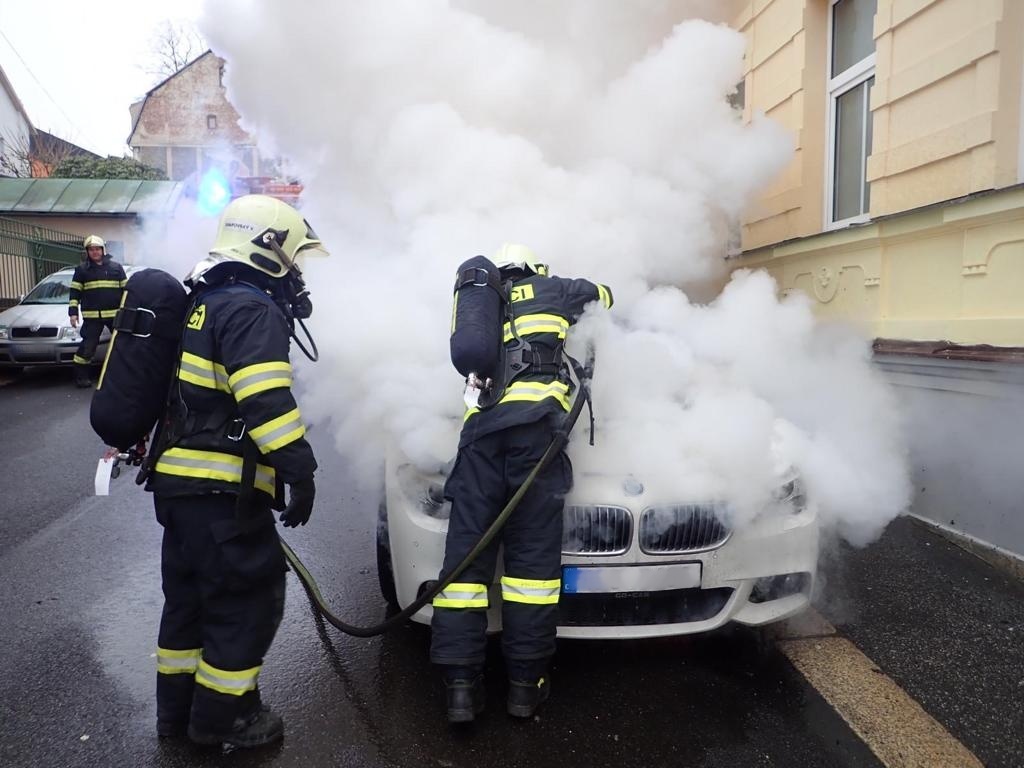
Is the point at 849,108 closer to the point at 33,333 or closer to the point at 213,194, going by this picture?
the point at 213,194

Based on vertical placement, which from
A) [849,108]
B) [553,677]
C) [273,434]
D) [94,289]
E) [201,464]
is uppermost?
[849,108]

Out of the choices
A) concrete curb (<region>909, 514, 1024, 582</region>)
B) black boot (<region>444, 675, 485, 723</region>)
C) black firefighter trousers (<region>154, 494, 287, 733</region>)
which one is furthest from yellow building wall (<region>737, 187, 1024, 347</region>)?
black firefighter trousers (<region>154, 494, 287, 733</region>)

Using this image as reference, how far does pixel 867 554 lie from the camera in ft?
13.8

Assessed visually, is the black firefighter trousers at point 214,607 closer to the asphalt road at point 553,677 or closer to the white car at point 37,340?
the asphalt road at point 553,677

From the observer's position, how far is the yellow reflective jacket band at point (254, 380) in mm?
2322

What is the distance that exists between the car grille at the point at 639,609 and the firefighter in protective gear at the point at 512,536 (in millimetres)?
175

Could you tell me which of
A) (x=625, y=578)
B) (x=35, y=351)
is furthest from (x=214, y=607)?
(x=35, y=351)

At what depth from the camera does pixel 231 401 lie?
2473 mm

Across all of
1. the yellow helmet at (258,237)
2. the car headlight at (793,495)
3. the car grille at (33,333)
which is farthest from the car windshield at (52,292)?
the car headlight at (793,495)

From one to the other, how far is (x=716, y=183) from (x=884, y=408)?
184 cm

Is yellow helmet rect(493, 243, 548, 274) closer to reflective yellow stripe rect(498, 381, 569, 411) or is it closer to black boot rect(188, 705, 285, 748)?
reflective yellow stripe rect(498, 381, 569, 411)

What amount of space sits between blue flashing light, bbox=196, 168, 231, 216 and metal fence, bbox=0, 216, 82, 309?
10.7 m

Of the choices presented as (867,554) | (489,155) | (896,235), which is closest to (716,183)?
(896,235)

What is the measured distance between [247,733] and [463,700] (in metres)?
0.73
